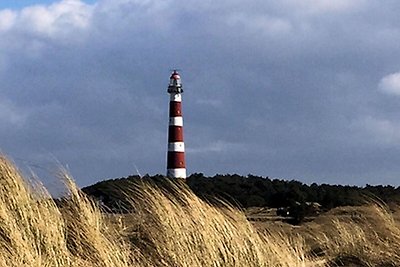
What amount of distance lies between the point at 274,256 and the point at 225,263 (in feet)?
1.82

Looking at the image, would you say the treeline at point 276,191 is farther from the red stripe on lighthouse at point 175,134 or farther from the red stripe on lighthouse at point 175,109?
the red stripe on lighthouse at point 175,109

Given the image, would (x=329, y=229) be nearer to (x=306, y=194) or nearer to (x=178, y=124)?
(x=306, y=194)

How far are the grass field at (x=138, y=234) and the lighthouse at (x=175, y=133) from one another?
1632 centimetres

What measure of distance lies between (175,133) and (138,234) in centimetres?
1839

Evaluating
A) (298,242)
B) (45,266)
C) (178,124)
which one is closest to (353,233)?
(298,242)

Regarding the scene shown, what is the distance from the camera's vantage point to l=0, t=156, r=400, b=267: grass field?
723cm

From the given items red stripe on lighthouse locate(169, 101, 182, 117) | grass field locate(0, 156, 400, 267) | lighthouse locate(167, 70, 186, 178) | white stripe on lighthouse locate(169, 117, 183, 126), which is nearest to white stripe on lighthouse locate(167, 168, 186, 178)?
lighthouse locate(167, 70, 186, 178)

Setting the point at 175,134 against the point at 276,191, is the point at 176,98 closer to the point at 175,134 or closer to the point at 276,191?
the point at 175,134

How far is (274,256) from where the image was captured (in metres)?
8.05

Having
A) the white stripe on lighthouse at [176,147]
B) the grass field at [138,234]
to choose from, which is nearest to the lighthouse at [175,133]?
the white stripe on lighthouse at [176,147]

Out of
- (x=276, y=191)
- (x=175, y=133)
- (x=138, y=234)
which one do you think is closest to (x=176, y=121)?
(x=175, y=133)

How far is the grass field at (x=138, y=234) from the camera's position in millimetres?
7230

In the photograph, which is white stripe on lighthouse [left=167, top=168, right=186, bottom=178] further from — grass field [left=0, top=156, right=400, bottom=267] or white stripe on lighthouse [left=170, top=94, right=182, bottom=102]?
grass field [left=0, top=156, right=400, bottom=267]

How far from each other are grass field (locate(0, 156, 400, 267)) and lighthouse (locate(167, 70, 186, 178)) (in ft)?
53.5
